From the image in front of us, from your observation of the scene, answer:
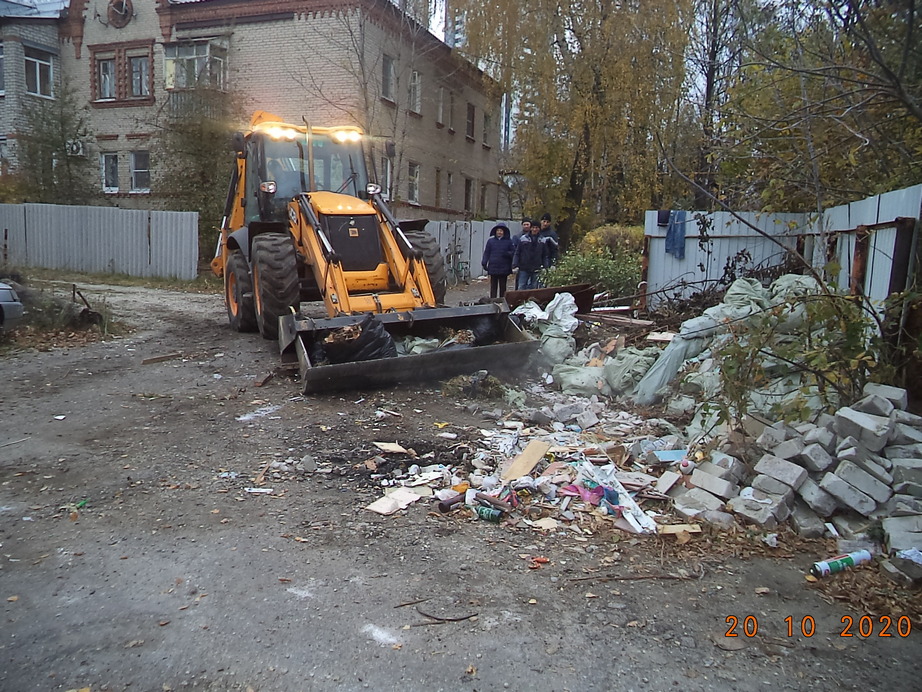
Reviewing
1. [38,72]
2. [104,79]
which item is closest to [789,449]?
[104,79]

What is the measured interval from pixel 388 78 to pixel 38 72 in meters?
11.3

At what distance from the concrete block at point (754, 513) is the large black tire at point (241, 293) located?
6.78m

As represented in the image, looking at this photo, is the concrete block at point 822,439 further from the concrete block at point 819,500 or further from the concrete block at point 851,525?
the concrete block at point 851,525

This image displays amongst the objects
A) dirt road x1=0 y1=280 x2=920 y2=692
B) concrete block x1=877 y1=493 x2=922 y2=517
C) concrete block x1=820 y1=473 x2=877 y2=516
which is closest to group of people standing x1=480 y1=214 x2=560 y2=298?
dirt road x1=0 y1=280 x2=920 y2=692

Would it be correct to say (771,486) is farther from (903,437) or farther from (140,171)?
(140,171)

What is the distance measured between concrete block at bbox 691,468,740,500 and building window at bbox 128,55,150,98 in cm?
2242

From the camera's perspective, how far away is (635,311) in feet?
32.6

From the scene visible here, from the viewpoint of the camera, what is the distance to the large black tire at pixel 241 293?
9250 millimetres

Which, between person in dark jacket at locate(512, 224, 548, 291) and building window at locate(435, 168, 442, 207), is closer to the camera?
person in dark jacket at locate(512, 224, 548, 291)

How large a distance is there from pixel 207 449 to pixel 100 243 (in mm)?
16595

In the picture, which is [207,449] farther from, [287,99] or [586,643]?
[287,99]

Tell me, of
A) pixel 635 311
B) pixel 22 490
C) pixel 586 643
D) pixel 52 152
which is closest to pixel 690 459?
pixel 586 643

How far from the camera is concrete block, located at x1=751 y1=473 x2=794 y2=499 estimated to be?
4094 mm
